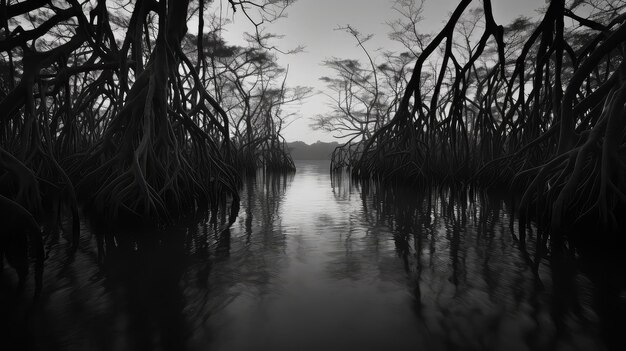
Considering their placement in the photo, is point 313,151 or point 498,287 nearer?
point 498,287

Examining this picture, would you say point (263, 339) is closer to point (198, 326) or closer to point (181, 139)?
point (198, 326)

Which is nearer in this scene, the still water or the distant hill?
the still water

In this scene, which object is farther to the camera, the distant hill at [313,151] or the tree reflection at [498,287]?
the distant hill at [313,151]

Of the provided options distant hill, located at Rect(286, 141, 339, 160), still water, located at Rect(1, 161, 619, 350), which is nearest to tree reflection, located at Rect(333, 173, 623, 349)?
still water, located at Rect(1, 161, 619, 350)

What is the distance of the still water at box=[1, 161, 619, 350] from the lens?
3.24 ft

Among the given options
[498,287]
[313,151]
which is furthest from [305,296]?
[313,151]

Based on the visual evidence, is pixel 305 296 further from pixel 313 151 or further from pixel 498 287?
pixel 313 151

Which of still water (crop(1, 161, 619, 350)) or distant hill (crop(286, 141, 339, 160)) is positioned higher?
distant hill (crop(286, 141, 339, 160))

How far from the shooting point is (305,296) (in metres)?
1.31

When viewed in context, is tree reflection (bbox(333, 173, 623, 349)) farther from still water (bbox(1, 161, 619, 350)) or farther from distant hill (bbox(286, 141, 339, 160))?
distant hill (bbox(286, 141, 339, 160))

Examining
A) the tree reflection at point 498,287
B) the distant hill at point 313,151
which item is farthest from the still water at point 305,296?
the distant hill at point 313,151

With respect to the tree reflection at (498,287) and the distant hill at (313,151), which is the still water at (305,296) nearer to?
the tree reflection at (498,287)

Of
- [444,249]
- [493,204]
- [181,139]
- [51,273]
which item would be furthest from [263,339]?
[493,204]

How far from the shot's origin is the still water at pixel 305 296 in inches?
38.9
